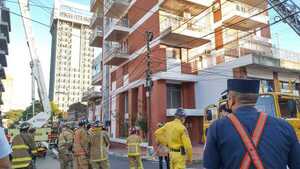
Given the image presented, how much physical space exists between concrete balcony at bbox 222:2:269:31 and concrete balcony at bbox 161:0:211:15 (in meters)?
2.21

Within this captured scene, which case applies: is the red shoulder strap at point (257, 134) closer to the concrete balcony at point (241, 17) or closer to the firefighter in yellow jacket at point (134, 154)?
the firefighter in yellow jacket at point (134, 154)

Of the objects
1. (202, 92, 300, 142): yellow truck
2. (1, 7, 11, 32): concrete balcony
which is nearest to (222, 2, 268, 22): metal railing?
(202, 92, 300, 142): yellow truck

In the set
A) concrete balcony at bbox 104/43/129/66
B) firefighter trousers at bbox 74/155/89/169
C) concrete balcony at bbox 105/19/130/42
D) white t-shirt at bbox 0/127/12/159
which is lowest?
firefighter trousers at bbox 74/155/89/169

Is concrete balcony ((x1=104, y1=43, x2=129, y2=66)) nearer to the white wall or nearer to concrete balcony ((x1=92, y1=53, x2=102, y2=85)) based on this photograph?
the white wall

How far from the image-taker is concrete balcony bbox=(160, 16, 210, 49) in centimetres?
2283

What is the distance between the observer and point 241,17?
26109 mm

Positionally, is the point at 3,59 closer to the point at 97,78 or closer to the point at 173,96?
the point at 97,78

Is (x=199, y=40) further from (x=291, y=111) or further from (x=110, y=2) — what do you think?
(x=291, y=111)

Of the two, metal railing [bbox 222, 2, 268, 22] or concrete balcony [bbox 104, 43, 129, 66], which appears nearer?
metal railing [bbox 222, 2, 268, 22]

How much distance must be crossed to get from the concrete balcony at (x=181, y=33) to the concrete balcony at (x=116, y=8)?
24.2 feet

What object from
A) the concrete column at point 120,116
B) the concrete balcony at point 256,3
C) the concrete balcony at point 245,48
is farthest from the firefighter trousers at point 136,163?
the concrete balcony at point 256,3

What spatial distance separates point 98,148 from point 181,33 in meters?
15.9

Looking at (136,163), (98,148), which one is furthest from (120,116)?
(98,148)

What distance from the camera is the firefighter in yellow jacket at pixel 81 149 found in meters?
8.72
